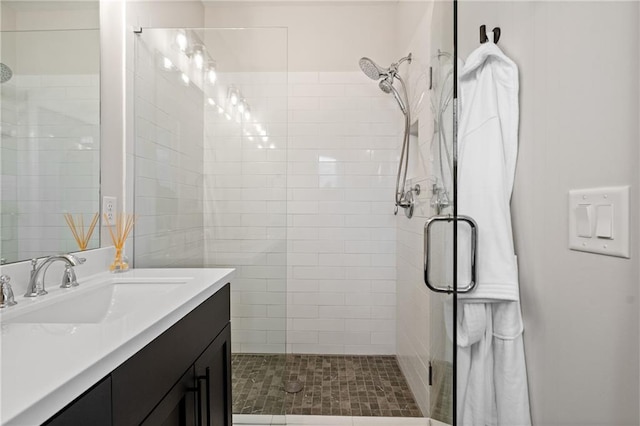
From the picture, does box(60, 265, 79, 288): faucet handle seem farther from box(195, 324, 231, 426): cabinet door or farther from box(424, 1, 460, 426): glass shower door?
box(424, 1, 460, 426): glass shower door

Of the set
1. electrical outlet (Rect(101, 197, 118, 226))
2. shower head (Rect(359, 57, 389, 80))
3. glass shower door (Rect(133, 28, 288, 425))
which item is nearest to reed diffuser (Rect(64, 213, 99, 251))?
electrical outlet (Rect(101, 197, 118, 226))

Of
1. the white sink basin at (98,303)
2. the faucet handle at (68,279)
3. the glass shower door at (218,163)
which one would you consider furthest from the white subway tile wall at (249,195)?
the faucet handle at (68,279)

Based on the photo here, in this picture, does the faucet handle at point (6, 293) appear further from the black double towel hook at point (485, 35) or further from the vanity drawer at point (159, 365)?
the black double towel hook at point (485, 35)

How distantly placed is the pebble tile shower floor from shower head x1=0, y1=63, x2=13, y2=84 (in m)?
1.44

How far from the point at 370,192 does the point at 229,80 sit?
1.32 metres

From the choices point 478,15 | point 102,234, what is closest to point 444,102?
point 478,15

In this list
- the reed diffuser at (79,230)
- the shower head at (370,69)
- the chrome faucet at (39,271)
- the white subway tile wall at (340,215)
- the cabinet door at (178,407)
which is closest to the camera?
the cabinet door at (178,407)

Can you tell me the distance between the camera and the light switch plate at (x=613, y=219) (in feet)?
2.26

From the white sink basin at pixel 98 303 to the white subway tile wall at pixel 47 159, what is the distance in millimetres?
200

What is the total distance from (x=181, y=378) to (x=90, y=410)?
0.40 m

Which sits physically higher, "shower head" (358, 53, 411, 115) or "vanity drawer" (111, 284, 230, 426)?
"shower head" (358, 53, 411, 115)

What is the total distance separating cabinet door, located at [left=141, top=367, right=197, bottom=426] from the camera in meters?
0.79

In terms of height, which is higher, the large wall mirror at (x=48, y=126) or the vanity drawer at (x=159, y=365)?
the large wall mirror at (x=48, y=126)

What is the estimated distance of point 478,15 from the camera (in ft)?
4.40
